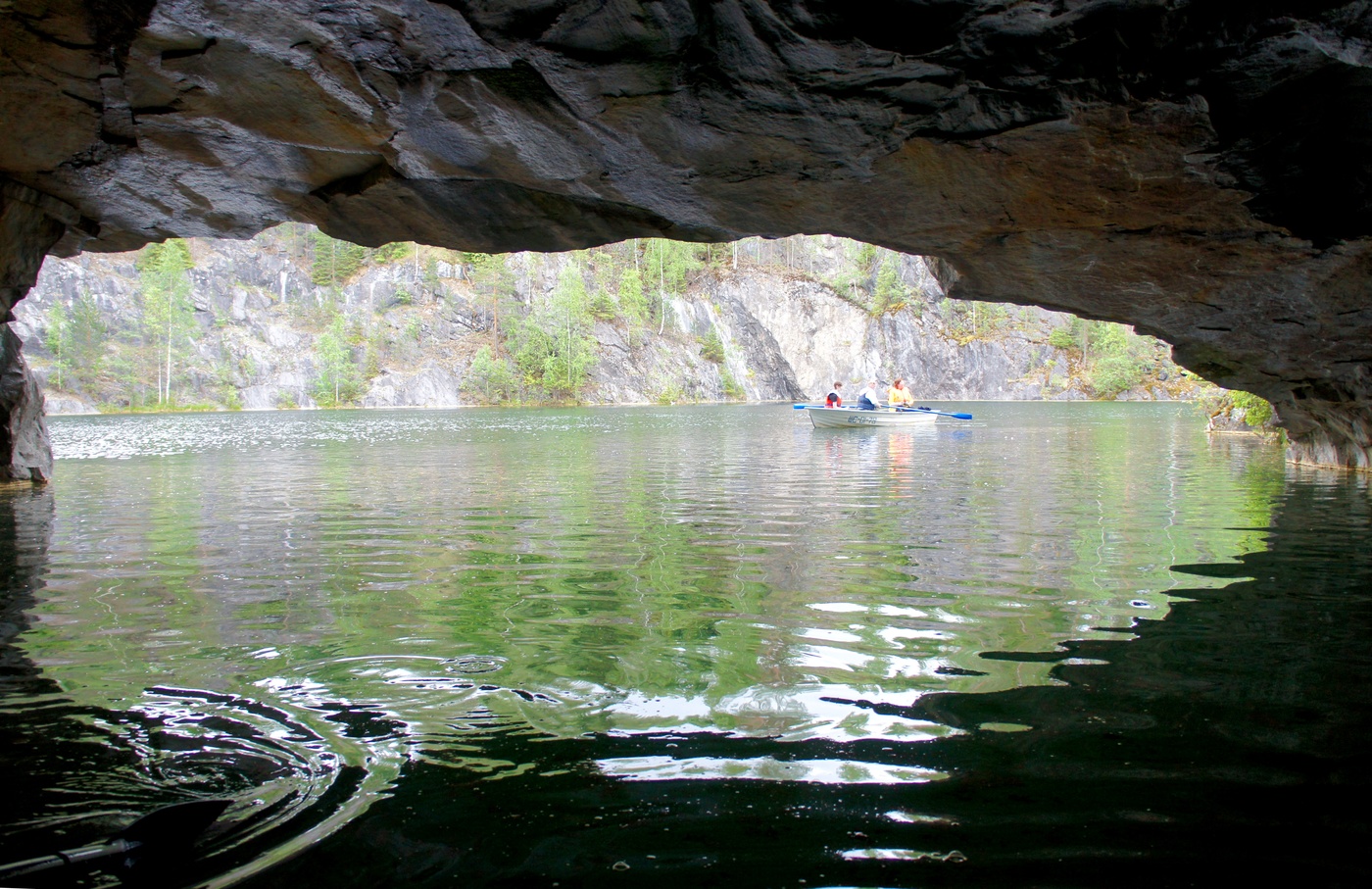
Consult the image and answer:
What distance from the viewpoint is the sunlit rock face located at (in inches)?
197

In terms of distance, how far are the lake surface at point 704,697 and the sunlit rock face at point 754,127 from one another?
10.3 ft

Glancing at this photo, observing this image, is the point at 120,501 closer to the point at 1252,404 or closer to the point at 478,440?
the point at 478,440

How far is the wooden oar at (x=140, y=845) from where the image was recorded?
2.67 meters

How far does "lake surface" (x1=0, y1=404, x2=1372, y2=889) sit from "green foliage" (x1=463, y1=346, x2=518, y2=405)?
75.1 m

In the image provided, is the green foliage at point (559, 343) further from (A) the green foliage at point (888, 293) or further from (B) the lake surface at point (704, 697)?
(B) the lake surface at point (704, 697)

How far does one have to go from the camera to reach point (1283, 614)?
235 inches

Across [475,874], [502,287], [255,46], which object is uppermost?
[502,287]

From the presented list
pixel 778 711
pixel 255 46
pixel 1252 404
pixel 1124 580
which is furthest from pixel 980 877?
pixel 1252 404

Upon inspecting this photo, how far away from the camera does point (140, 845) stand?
8.96ft

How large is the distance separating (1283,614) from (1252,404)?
21500 mm

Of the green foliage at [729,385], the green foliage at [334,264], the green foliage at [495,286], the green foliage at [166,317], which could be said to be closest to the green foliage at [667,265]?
the green foliage at [729,385]

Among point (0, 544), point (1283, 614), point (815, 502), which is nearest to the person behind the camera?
point (1283, 614)

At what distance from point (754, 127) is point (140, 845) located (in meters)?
5.46

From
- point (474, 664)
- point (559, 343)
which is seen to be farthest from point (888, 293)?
point (474, 664)
